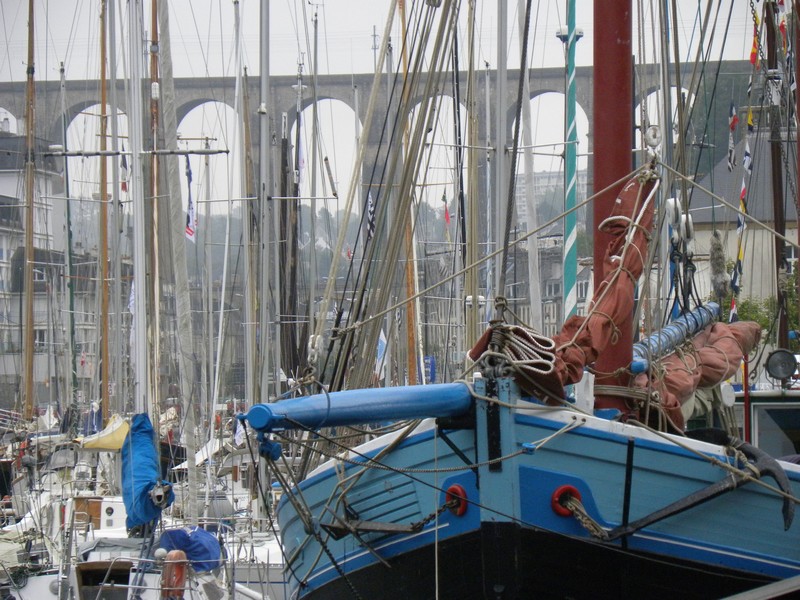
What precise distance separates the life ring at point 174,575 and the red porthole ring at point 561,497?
4083mm

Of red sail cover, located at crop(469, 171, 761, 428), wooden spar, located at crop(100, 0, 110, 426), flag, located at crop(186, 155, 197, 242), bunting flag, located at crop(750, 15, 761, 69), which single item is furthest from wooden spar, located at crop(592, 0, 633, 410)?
wooden spar, located at crop(100, 0, 110, 426)

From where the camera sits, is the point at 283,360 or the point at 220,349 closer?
the point at 220,349

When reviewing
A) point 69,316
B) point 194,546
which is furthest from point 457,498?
point 69,316

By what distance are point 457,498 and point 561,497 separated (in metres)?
0.53

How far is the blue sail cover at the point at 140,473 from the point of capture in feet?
27.5

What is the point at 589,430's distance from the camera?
207 inches

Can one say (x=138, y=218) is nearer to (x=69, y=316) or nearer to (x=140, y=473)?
(x=140, y=473)

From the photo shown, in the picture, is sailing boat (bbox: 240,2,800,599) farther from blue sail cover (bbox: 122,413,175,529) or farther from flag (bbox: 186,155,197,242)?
flag (bbox: 186,155,197,242)

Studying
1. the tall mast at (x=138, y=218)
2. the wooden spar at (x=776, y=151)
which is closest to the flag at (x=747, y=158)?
the wooden spar at (x=776, y=151)

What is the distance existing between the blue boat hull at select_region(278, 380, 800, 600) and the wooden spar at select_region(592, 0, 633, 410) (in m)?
1.23

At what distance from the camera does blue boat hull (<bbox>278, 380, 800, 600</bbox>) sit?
5.26 metres

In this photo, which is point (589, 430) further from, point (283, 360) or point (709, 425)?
point (283, 360)

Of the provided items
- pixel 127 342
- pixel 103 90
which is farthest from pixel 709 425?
pixel 127 342

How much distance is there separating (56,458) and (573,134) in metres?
11.6
